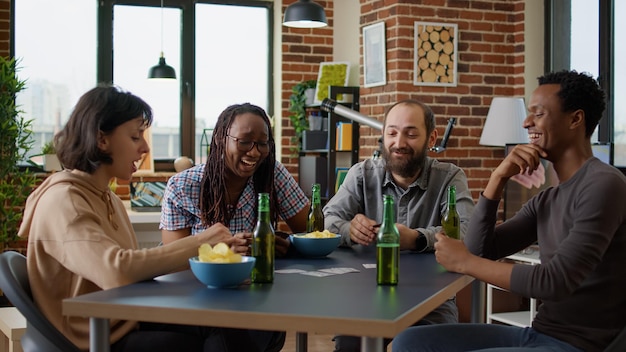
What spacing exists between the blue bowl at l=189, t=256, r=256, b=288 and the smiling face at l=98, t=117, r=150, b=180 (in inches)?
17.7

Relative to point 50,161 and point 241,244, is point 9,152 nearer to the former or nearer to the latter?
point 50,161

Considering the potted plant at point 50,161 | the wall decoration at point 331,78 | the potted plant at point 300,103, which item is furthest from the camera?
the potted plant at point 300,103

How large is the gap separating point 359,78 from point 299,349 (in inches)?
156

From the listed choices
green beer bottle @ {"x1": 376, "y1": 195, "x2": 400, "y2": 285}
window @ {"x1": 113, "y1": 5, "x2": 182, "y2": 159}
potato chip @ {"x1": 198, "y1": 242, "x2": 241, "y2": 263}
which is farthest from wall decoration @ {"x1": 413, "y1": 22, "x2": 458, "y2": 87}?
potato chip @ {"x1": 198, "y1": 242, "x2": 241, "y2": 263}

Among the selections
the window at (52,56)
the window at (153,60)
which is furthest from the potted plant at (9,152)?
the window at (153,60)

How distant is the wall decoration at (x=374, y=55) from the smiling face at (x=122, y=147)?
382 cm

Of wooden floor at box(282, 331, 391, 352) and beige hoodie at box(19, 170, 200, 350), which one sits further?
wooden floor at box(282, 331, 391, 352)

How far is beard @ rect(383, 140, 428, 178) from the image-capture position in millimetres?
2840

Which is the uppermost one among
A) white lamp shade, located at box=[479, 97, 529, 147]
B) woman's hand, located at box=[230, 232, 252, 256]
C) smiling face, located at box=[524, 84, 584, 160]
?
white lamp shade, located at box=[479, 97, 529, 147]

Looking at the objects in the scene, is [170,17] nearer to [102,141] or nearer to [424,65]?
[424,65]

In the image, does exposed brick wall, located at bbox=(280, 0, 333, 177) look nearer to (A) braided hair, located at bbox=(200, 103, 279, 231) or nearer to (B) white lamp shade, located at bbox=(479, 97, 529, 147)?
(B) white lamp shade, located at bbox=(479, 97, 529, 147)

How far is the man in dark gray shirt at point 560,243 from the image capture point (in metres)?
1.90

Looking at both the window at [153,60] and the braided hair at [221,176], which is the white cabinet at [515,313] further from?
the window at [153,60]

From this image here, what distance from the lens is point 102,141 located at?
81.8 inches
